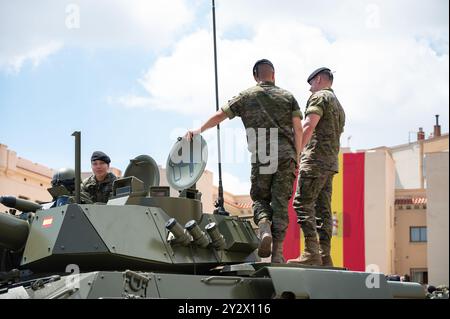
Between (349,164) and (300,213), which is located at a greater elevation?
(349,164)

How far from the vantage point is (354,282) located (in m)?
8.75

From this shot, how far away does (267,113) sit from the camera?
388 inches

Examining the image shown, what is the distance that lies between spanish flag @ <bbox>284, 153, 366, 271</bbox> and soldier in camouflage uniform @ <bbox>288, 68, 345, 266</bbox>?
119ft

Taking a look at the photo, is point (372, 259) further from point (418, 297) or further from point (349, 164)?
point (418, 297)

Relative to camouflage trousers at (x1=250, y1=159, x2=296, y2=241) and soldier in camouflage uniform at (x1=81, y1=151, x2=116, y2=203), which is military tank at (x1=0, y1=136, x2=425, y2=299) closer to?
camouflage trousers at (x1=250, y1=159, x2=296, y2=241)

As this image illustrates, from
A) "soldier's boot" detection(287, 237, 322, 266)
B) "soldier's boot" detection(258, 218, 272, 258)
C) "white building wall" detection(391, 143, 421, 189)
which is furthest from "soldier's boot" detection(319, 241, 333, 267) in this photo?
"white building wall" detection(391, 143, 421, 189)

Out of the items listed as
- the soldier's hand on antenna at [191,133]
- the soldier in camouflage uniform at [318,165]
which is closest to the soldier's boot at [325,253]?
the soldier in camouflage uniform at [318,165]

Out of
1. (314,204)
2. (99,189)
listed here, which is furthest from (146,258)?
(314,204)

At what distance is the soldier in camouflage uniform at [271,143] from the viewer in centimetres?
971

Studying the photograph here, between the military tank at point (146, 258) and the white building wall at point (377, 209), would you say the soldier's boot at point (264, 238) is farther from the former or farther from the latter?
the white building wall at point (377, 209)

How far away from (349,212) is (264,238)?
130ft

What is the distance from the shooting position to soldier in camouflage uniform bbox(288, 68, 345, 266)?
32.8 ft
